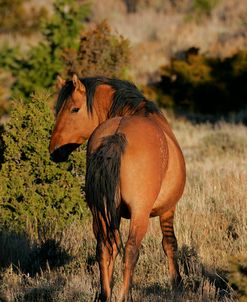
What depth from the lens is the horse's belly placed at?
4715 mm

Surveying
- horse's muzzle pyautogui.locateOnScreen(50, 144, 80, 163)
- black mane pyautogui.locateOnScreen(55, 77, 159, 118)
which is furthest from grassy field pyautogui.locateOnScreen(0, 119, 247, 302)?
black mane pyautogui.locateOnScreen(55, 77, 159, 118)

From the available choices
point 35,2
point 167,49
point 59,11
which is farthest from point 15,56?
point 35,2

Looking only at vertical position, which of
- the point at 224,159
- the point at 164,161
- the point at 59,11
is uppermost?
the point at 59,11

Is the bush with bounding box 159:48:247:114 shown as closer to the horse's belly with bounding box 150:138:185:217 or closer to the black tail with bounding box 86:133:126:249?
the horse's belly with bounding box 150:138:185:217

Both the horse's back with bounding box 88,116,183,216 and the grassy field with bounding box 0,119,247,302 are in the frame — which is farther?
the grassy field with bounding box 0,119,247,302

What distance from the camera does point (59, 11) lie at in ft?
54.7

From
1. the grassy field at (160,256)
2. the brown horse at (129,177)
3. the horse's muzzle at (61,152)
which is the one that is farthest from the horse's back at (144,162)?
the horse's muzzle at (61,152)

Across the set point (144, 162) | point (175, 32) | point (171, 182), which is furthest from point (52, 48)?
point (144, 162)

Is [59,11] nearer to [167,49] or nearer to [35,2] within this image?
[167,49]

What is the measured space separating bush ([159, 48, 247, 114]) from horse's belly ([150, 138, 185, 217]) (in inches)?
528

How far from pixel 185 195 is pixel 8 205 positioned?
220cm

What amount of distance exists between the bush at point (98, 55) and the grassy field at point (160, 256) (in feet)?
15.2

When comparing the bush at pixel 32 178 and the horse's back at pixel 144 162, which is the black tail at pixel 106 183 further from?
the bush at pixel 32 178

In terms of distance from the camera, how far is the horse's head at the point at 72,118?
5.28 metres
